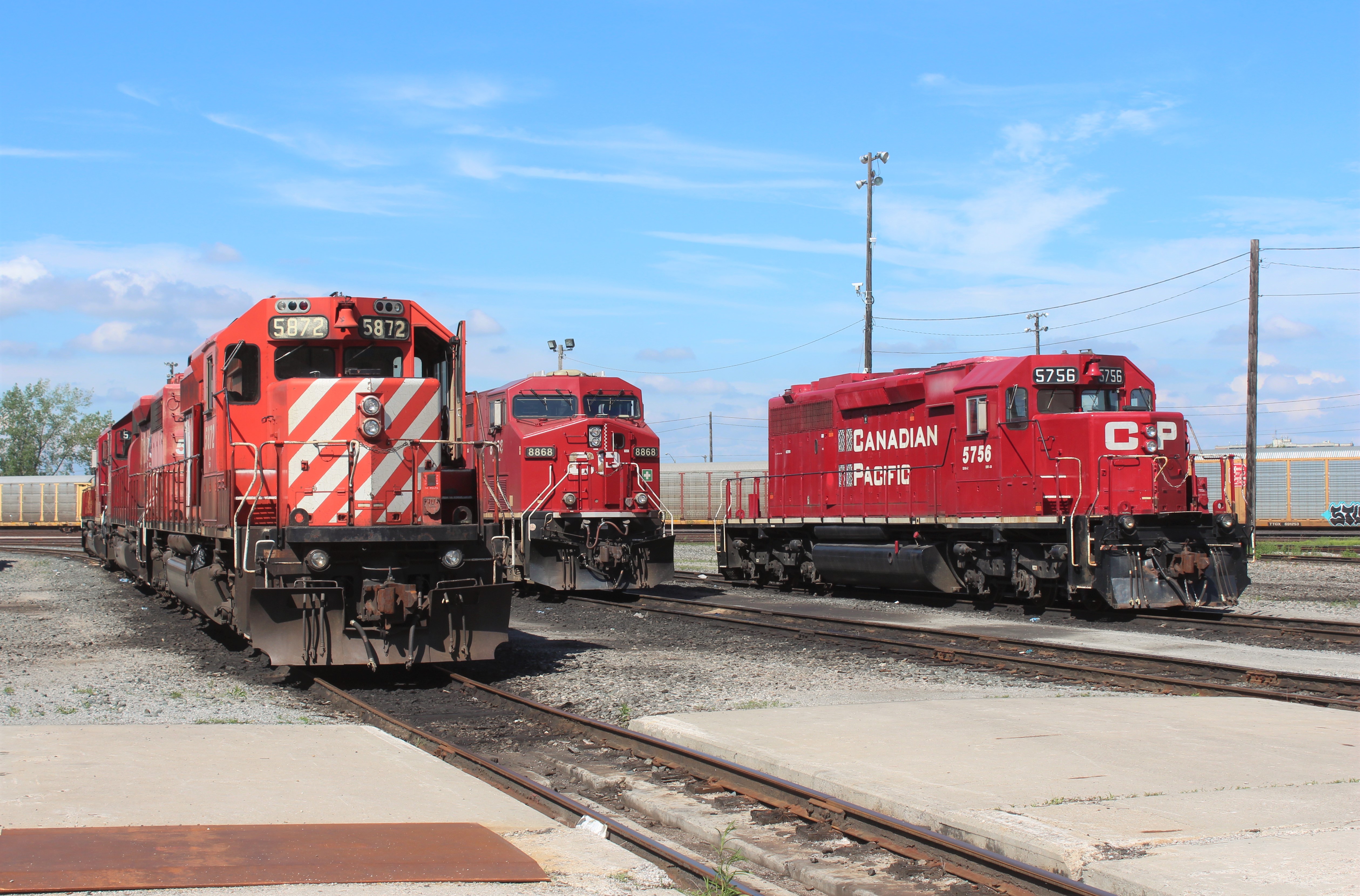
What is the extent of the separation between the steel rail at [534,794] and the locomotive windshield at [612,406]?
10.2 meters

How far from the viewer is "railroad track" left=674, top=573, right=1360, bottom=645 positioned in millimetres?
13172

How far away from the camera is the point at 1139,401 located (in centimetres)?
Result: 1603

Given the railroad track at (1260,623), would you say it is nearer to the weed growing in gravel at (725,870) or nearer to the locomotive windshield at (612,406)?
the locomotive windshield at (612,406)

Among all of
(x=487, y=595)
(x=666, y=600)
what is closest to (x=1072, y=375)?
(x=666, y=600)

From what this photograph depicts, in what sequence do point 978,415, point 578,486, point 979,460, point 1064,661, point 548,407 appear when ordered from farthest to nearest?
point 548,407 < point 578,486 < point 979,460 < point 978,415 < point 1064,661

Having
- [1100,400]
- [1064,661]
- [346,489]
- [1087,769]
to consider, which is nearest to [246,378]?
[346,489]

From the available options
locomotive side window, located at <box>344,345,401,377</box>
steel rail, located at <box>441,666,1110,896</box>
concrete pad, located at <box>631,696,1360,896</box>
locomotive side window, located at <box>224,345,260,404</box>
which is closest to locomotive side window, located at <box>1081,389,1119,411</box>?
concrete pad, located at <box>631,696,1360,896</box>

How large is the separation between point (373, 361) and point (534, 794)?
5.45 m

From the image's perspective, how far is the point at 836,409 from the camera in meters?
20.2

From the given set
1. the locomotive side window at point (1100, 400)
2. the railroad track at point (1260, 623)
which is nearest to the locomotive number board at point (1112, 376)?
the locomotive side window at point (1100, 400)

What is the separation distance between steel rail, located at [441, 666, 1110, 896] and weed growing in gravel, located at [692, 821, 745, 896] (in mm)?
388

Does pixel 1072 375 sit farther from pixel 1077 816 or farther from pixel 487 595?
pixel 1077 816

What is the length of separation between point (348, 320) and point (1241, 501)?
102 feet

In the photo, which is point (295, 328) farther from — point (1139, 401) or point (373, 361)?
point (1139, 401)
